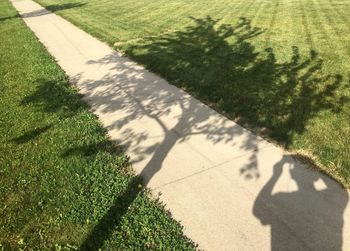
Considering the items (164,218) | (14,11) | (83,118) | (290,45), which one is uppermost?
(164,218)

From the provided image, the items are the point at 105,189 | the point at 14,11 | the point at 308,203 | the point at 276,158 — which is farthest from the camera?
the point at 14,11

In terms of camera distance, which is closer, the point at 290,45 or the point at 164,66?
the point at 164,66

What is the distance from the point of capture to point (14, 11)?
2464cm

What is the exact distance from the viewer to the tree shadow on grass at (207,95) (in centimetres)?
715

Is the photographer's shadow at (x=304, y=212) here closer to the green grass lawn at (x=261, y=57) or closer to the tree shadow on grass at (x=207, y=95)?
the green grass lawn at (x=261, y=57)

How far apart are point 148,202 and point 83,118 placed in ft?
11.6

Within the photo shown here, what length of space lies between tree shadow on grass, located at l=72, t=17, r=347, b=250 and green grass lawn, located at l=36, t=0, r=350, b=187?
30 mm

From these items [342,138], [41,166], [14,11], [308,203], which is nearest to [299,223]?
[308,203]

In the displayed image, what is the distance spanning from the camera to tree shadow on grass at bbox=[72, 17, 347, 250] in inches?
282

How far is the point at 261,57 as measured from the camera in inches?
467

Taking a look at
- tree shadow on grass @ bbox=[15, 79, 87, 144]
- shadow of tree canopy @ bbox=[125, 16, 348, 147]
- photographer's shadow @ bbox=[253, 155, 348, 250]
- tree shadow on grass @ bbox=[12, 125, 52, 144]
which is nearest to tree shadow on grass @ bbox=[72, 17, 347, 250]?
shadow of tree canopy @ bbox=[125, 16, 348, 147]

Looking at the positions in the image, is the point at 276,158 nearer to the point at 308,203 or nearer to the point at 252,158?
the point at 252,158

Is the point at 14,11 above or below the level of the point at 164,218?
below

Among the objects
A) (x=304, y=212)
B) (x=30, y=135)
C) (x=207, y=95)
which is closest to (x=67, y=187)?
(x=30, y=135)
